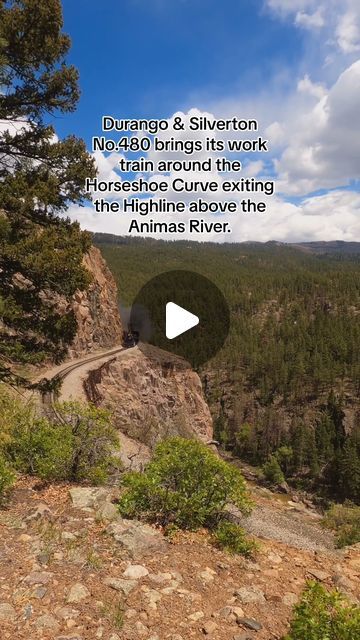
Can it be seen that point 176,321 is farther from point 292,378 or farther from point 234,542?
point 292,378

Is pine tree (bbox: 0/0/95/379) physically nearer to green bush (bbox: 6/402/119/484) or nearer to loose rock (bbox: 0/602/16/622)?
green bush (bbox: 6/402/119/484)

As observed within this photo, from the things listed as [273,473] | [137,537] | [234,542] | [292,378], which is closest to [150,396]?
[234,542]

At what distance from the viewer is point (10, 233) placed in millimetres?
9562

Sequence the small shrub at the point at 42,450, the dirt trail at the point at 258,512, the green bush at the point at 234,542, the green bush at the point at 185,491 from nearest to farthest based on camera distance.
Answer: the green bush at the point at 234,542
the green bush at the point at 185,491
the small shrub at the point at 42,450
the dirt trail at the point at 258,512

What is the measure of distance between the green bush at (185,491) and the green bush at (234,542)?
36 centimetres

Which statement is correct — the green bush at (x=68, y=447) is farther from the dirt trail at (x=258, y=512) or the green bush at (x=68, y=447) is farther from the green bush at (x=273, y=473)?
the green bush at (x=273, y=473)

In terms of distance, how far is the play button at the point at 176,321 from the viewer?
13172mm

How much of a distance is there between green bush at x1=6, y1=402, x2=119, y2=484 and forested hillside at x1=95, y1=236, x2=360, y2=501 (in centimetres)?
6609

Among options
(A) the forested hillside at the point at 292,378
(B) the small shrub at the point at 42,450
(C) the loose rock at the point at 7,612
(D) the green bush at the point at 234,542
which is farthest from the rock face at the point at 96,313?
(C) the loose rock at the point at 7,612

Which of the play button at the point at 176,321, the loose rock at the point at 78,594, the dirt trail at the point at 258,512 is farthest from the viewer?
the dirt trail at the point at 258,512

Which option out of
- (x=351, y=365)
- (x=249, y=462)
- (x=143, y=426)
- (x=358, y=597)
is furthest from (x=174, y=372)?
(x=351, y=365)

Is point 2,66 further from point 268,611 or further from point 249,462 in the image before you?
point 249,462

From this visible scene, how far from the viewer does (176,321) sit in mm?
13648

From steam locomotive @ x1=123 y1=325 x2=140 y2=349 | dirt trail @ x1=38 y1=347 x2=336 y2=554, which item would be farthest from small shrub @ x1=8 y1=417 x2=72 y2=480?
steam locomotive @ x1=123 y1=325 x2=140 y2=349
